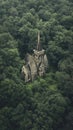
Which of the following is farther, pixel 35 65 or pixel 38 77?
pixel 35 65

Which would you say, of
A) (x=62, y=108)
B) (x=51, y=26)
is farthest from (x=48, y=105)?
(x=51, y=26)

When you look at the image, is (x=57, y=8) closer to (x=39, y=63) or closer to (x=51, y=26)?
(x=51, y=26)

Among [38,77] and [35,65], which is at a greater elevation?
[35,65]

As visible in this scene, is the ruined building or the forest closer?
the forest
